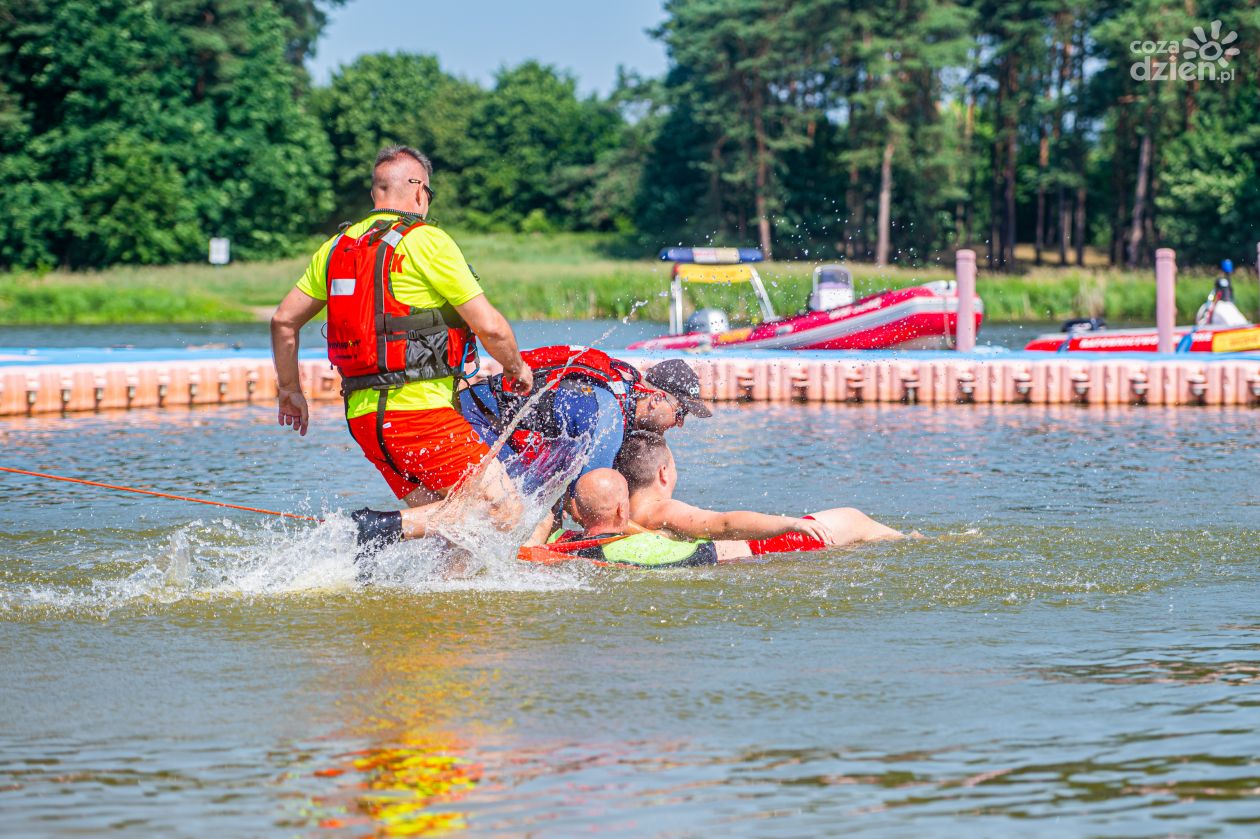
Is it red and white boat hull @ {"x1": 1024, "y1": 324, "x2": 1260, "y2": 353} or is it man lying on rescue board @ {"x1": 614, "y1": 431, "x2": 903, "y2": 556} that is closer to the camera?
man lying on rescue board @ {"x1": 614, "y1": 431, "x2": 903, "y2": 556}

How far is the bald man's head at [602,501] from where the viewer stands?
23.9 ft

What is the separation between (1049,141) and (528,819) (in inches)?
2450

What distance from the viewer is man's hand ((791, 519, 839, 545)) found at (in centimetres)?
782

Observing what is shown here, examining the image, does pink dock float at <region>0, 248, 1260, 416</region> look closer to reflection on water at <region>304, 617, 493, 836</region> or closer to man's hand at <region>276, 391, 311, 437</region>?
man's hand at <region>276, 391, 311, 437</region>

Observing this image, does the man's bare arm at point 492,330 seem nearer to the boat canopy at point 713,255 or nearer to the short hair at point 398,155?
the short hair at point 398,155

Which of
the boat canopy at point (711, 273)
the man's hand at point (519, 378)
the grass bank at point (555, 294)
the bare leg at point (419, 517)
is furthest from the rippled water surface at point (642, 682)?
the grass bank at point (555, 294)

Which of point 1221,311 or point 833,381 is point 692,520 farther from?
point 1221,311

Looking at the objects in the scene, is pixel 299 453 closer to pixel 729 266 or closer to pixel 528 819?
pixel 528 819

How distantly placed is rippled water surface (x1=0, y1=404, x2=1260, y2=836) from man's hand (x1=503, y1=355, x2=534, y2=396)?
92 cm

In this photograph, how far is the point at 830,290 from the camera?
890 inches

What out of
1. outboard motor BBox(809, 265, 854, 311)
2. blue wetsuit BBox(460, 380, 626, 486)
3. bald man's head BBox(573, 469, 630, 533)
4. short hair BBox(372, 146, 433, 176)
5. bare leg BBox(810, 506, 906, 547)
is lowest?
bare leg BBox(810, 506, 906, 547)

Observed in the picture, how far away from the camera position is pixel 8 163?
51.9m

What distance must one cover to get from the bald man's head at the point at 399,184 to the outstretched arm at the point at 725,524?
217 cm

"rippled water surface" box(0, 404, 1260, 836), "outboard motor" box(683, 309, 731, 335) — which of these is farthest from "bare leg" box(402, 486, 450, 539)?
"outboard motor" box(683, 309, 731, 335)
